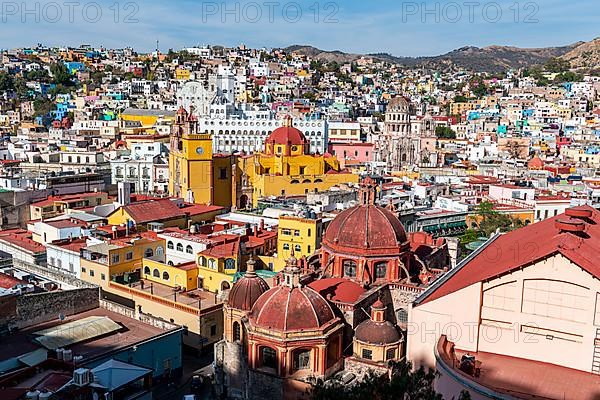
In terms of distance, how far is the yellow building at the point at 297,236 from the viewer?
1362 inches

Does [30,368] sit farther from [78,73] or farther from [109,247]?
[78,73]

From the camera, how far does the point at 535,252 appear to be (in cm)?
1744

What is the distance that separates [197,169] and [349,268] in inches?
998

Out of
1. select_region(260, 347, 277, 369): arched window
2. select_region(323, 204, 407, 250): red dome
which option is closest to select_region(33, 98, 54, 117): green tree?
select_region(323, 204, 407, 250): red dome

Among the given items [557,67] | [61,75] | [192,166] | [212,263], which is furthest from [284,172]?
[557,67]

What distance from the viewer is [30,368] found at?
2059cm

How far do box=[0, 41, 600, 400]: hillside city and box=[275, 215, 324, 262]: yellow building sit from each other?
111mm

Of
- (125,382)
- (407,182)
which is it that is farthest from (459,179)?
(125,382)

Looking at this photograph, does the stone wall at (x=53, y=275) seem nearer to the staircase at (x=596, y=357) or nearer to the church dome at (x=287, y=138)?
the staircase at (x=596, y=357)

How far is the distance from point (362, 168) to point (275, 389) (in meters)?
44.6

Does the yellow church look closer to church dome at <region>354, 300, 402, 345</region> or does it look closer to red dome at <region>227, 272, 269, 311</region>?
red dome at <region>227, 272, 269, 311</region>

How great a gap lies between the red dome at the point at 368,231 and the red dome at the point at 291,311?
4.41m

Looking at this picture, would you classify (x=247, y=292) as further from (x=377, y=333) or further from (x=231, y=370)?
(x=377, y=333)

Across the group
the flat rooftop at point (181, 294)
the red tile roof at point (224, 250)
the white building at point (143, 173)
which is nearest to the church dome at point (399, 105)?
the white building at point (143, 173)
